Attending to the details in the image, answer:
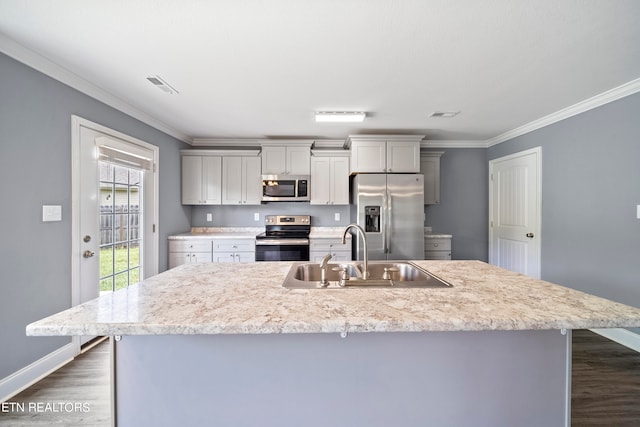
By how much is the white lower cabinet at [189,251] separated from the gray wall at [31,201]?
4.93ft

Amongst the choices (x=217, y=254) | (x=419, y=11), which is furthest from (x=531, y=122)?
(x=217, y=254)

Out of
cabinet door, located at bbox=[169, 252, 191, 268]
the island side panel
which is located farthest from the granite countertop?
cabinet door, located at bbox=[169, 252, 191, 268]

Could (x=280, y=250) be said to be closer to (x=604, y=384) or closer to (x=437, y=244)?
(x=437, y=244)

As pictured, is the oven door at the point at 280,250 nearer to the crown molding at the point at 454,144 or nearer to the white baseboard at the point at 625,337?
the crown molding at the point at 454,144

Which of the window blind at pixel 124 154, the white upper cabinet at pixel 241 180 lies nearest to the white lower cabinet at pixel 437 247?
the white upper cabinet at pixel 241 180

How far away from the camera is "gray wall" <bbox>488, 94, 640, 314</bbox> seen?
242cm

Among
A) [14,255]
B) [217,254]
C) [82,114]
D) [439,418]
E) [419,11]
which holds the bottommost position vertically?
[439,418]

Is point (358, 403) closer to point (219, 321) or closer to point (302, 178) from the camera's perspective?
point (219, 321)

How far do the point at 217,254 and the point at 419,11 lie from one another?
3.45 m

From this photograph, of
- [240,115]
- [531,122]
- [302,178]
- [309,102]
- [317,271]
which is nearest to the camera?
[317,271]

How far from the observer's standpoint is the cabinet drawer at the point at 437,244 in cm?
395

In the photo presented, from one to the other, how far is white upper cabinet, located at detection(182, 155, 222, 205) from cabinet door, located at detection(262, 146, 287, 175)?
712 mm

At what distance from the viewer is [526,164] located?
→ 3559mm

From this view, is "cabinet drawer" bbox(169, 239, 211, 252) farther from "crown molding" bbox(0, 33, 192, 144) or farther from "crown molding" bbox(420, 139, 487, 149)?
"crown molding" bbox(420, 139, 487, 149)
